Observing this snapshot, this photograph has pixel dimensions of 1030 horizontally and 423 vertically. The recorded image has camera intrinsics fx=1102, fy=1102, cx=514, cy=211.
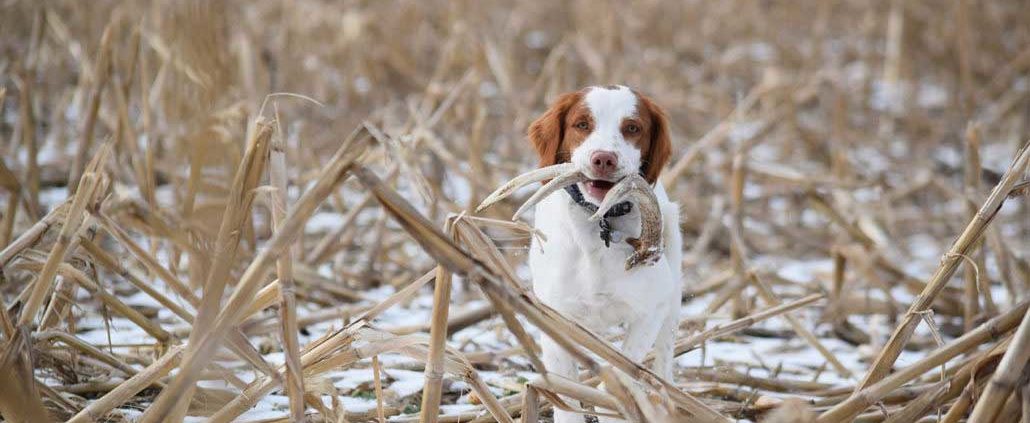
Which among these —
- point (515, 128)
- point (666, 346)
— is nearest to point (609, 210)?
point (666, 346)

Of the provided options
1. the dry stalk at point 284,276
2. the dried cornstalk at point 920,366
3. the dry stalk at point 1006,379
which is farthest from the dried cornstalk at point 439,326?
the dry stalk at point 1006,379

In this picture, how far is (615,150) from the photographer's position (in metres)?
2.33

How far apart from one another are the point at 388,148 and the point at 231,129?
2650 mm

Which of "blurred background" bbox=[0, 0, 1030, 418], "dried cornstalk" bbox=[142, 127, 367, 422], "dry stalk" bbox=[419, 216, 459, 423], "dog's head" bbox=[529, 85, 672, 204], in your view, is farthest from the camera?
"blurred background" bbox=[0, 0, 1030, 418]

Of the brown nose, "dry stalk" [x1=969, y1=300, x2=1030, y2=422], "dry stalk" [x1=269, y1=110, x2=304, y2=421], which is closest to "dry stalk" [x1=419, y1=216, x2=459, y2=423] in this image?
"dry stalk" [x1=269, y1=110, x2=304, y2=421]

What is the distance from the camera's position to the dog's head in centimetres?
230

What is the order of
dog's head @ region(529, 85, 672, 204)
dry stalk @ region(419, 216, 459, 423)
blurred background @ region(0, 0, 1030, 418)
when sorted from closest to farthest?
1. dry stalk @ region(419, 216, 459, 423)
2. dog's head @ region(529, 85, 672, 204)
3. blurred background @ region(0, 0, 1030, 418)

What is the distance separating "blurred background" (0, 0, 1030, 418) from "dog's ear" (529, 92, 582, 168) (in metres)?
0.21

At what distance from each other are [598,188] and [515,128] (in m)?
3.90

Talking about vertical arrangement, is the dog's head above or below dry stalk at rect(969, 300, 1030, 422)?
above

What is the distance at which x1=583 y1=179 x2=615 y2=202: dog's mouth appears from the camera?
2348mm

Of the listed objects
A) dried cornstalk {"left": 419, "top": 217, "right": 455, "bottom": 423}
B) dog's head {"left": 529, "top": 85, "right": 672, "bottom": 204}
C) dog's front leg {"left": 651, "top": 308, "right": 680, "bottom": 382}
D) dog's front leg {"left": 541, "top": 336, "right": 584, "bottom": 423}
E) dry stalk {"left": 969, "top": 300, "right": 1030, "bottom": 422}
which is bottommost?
dry stalk {"left": 969, "top": 300, "right": 1030, "bottom": 422}

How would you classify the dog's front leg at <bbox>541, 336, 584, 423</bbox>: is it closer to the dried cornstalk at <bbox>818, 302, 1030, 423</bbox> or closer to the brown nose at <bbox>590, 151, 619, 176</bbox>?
the brown nose at <bbox>590, 151, 619, 176</bbox>

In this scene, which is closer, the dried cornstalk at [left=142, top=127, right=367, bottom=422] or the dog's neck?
the dried cornstalk at [left=142, top=127, right=367, bottom=422]
